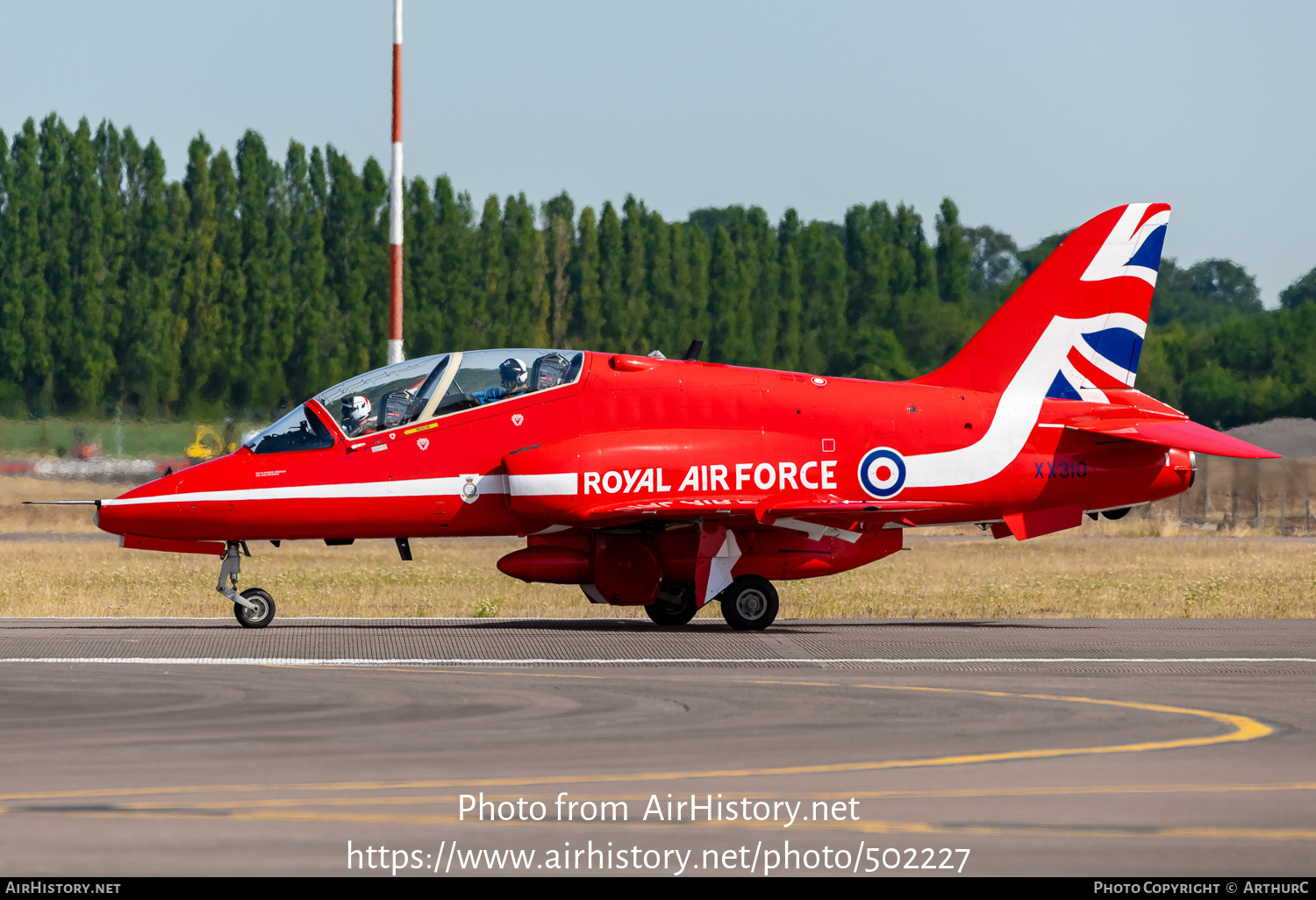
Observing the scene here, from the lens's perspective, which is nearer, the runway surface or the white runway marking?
the runway surface

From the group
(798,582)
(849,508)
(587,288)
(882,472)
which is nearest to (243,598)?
(849,508)

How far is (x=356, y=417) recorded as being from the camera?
17656mm

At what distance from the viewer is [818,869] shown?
6691mm

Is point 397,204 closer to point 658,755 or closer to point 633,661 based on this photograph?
point 633,661

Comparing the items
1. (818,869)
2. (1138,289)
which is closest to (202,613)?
(1138,289)

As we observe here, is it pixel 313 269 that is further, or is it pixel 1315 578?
pixel 313 269

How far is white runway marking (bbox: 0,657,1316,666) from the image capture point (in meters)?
13.9

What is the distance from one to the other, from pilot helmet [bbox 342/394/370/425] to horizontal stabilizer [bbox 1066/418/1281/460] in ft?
26.5

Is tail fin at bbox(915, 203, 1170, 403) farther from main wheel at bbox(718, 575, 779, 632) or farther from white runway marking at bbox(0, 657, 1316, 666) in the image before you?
white runway marking at bbox(0, 657, 1316, 666)

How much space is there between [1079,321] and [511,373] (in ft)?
22.7

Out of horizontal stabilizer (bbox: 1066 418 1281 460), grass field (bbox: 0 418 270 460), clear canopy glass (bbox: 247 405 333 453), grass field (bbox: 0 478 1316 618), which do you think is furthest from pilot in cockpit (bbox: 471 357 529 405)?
grass field (bbox: 0 418 270 460)

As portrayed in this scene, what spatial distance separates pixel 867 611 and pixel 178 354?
3992cm

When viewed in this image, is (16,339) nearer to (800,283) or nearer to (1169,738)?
(800,283)

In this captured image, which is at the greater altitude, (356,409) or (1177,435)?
(356,409)
